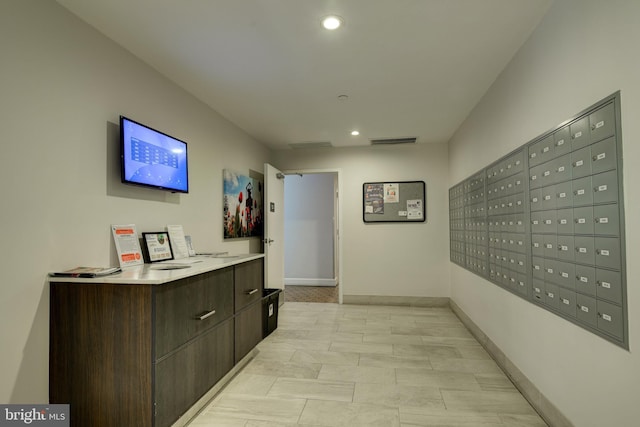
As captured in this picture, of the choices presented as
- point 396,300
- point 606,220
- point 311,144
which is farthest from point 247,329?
point 311,144

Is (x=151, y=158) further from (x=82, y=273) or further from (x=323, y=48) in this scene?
(x=323, y=48)

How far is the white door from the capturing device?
423 cm

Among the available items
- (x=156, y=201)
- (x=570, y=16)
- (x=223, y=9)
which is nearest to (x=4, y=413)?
(x=156, y=201)

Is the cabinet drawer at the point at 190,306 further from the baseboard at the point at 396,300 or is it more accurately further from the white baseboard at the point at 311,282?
the white baseboard at the point at 311,282

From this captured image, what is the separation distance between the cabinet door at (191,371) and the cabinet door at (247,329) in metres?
0.11

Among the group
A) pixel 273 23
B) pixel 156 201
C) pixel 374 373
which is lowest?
pixel 374 373

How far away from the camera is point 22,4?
1.54 meters

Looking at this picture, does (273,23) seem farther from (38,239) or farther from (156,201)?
(38,239)

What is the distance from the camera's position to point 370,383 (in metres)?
2.38

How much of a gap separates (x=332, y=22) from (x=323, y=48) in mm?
298

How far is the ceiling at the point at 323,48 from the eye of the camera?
179 cm

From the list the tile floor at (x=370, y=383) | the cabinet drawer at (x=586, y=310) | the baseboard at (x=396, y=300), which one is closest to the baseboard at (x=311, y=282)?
the baseboard at (x=396, y=300)

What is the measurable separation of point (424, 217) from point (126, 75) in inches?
154

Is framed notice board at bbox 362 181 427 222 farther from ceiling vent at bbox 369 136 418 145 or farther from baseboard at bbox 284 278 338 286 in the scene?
baseboard at bbox 284 278 338 286
